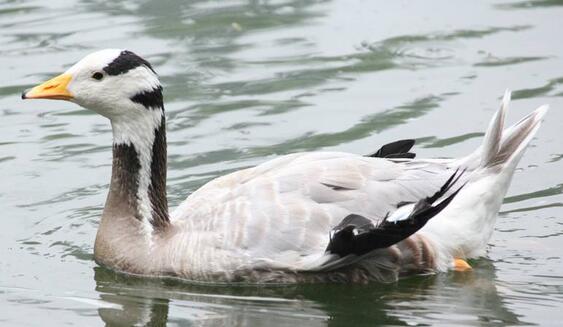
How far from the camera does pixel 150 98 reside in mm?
9891

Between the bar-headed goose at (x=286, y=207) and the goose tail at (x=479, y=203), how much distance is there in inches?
0.4

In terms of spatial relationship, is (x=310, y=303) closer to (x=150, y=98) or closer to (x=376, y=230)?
(x=376, y=230)

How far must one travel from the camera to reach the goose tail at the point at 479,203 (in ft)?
32.5

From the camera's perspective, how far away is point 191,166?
39.7ft

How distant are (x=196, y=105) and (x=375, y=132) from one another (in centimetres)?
195

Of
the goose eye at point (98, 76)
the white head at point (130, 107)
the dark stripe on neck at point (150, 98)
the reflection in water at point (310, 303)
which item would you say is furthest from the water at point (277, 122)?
the goose eye at point (98, 76)

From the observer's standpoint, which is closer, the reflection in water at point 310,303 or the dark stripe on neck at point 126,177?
the reflection in water at point 310,303

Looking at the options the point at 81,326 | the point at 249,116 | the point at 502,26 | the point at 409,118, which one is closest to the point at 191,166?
the point at 249,116

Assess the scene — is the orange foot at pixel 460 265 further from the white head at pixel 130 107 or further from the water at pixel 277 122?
the white head at pixel 130 107

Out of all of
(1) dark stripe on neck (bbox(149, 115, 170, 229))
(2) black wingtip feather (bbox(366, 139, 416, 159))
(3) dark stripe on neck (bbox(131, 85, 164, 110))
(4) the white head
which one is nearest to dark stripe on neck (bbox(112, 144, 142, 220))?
(4) the white head

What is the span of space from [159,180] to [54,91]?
1.06 metres

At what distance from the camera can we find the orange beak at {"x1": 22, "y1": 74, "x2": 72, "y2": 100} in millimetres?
9688

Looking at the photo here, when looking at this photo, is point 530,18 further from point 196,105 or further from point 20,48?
point 20,48

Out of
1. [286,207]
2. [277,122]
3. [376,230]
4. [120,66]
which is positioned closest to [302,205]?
[286,207]
